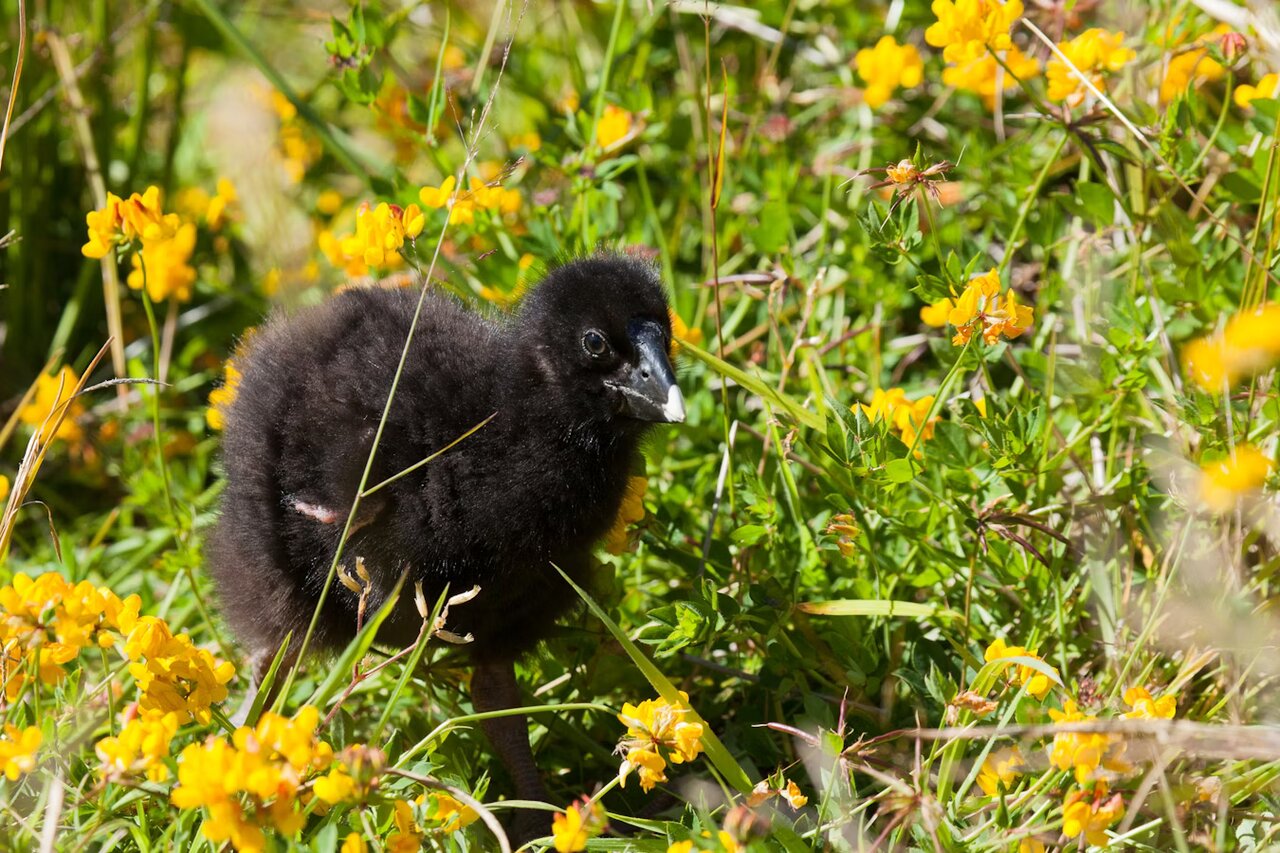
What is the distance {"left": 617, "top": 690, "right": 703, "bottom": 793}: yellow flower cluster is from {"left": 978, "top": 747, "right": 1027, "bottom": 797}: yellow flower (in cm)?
47

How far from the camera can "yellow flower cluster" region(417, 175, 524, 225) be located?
2.64m

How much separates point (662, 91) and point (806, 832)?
99.5 inches

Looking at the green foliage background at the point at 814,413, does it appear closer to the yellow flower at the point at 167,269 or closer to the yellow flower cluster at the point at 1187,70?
the yellow flower cluster at the point at 1187,70

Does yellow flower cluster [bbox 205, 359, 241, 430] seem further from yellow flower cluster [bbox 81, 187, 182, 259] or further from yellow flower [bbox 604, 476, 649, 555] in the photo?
yellow flower [bbox 604, 476, 649, 555]

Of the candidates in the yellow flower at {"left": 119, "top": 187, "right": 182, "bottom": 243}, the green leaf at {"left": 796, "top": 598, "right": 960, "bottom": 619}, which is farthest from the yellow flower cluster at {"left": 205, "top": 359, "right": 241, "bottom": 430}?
the green leaf at {"left": 796, "top": 598, "right": 960, "bottom": 619}

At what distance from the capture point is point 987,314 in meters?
2.29

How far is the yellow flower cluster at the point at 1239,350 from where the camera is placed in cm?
173

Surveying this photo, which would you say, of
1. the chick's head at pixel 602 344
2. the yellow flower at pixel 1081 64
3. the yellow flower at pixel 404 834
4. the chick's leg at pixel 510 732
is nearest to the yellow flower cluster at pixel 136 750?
the yellow flower at pixel 404 834

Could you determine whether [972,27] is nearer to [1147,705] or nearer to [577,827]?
[1147,705]

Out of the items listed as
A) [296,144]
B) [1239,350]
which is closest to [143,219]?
[1239,350]

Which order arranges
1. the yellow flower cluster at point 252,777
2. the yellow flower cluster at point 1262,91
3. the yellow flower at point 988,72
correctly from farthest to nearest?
1. the yellow flower at point 988,72
2. the yellow flower cluster at point 1262,91
3. the yellow flower cluster at point 252,777

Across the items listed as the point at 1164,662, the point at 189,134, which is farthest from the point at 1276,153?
Answer: the point at 189,134

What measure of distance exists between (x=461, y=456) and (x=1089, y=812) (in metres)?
1.19

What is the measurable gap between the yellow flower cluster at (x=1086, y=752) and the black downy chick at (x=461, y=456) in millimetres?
843
